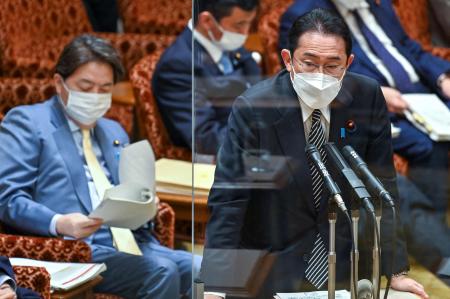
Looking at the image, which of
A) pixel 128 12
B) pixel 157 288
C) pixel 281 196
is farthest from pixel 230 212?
pixel 128 12

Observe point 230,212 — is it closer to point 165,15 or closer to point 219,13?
point 219,13

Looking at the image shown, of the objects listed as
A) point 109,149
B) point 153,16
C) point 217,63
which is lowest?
point 109,149

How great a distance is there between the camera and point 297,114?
9.12 ft

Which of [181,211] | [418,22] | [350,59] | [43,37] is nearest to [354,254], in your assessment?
[350,59]

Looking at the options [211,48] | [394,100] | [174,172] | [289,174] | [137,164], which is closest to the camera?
[289,174]

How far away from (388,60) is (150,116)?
2157 millimetres

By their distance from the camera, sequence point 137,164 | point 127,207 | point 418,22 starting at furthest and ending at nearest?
Answer: 1. point 137,164
2. point 127,207
3. point 418,22

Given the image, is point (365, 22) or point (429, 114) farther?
point (429, 114)

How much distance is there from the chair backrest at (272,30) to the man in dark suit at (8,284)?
1.05 meters

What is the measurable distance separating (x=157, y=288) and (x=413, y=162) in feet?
4.85

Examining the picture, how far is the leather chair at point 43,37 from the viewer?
20.3ft

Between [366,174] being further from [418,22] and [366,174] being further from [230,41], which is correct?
[230,41]

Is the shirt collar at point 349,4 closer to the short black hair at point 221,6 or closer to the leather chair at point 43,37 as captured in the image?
the short black hair at point 221,6

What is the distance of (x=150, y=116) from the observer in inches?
197
